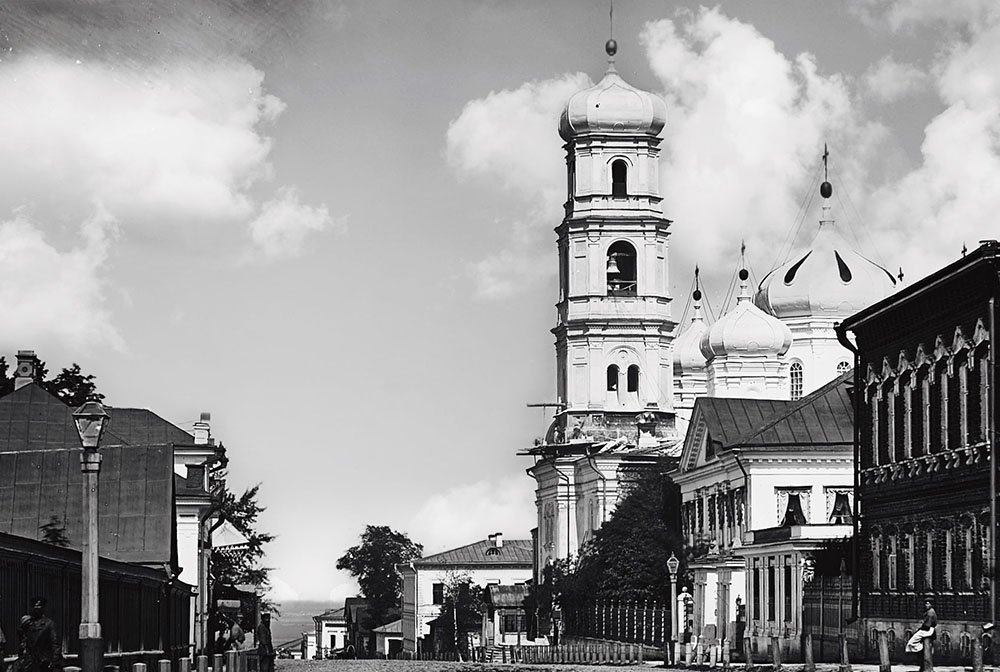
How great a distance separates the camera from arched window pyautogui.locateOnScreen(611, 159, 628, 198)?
4830 inches

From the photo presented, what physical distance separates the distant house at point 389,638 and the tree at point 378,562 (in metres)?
10.2

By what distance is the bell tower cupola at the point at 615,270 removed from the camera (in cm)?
12206

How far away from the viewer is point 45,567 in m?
32.2

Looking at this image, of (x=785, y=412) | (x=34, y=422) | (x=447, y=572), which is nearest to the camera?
(x=34, y=422)

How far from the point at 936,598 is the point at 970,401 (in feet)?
15.8

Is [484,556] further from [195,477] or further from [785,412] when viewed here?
[195,477]

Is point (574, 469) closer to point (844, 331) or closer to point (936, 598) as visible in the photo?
point (844, 331)

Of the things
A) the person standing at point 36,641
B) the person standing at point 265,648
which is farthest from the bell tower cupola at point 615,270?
the person standing at point 36,641

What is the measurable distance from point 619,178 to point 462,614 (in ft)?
101

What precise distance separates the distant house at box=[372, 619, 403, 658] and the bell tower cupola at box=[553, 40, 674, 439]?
51.9 metres

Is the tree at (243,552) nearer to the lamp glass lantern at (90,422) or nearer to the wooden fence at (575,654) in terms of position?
the wooden fence at (575,654)

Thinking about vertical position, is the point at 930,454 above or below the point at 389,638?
above

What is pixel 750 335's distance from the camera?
117 metres

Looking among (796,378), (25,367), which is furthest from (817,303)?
(25,367)
